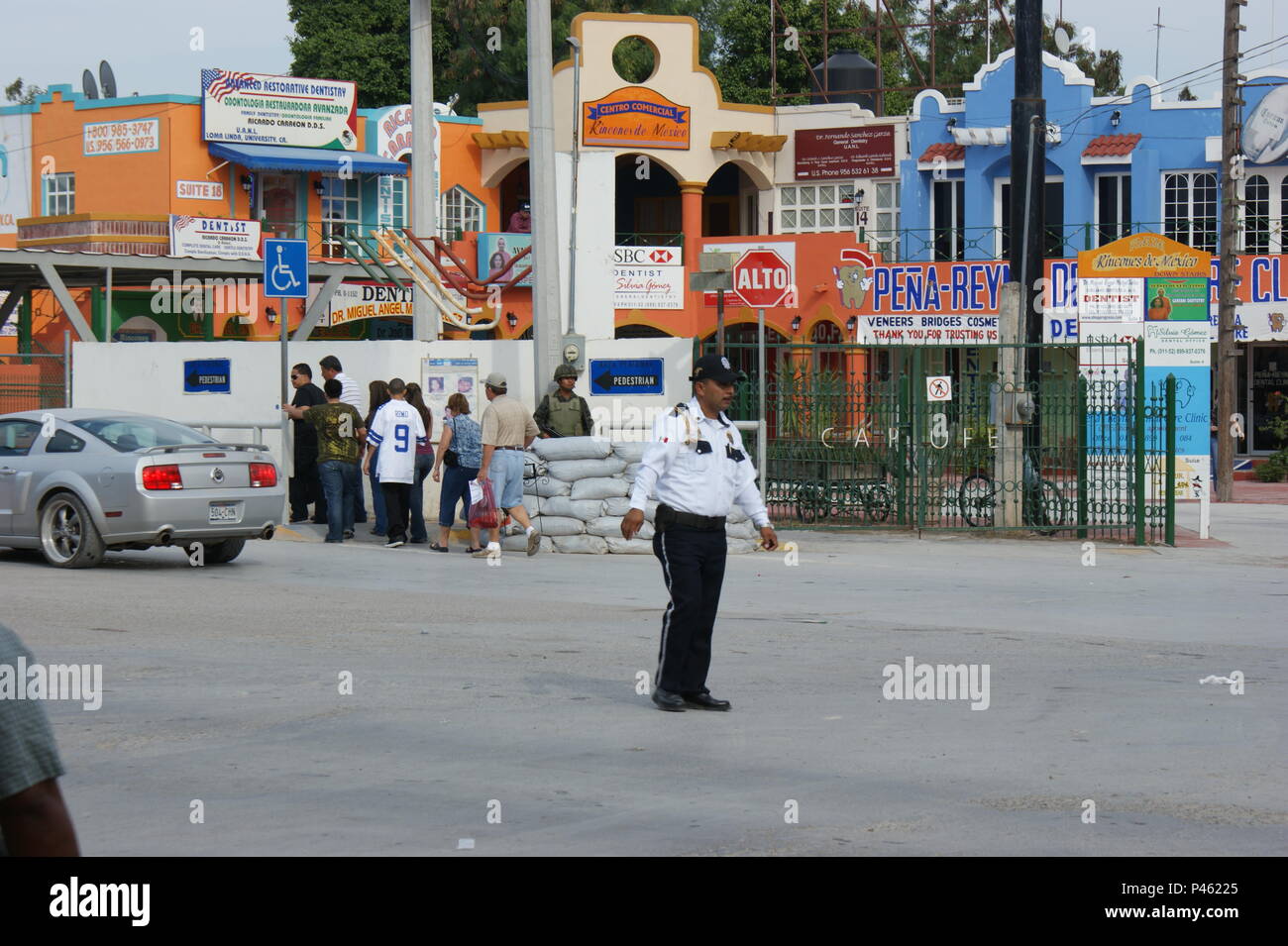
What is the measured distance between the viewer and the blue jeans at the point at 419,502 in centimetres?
1881

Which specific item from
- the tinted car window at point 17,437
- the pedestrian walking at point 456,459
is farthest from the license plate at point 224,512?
the pedestrian walking at point 456,459

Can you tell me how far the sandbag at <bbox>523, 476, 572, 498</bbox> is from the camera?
17859 millimetres

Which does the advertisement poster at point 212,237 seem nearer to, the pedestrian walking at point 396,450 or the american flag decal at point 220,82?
the american flag decal at point 220,82

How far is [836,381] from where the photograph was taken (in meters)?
20.2

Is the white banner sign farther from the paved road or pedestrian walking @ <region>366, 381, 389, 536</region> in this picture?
the paved road

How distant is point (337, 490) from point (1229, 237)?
17.6m

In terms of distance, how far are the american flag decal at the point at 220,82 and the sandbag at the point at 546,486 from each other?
23686 mm

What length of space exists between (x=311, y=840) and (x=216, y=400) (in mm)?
16655

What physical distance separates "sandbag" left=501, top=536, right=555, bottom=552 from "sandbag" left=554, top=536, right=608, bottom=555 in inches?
6.8

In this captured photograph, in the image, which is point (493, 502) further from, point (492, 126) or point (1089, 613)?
point (492, 126)

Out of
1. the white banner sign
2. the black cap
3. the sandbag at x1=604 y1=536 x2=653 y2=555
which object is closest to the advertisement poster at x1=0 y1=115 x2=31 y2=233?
the white banner sign

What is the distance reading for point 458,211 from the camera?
41.2 m

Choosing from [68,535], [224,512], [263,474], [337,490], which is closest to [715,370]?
[224,512]

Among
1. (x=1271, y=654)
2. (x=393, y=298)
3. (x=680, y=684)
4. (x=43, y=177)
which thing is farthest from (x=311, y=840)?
(x=43, y=177)
